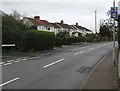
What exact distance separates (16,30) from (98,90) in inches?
649

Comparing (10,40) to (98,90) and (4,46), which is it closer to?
(4,46)

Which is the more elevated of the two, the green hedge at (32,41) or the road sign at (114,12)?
the road sign at (114,12)

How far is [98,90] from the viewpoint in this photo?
254 inches

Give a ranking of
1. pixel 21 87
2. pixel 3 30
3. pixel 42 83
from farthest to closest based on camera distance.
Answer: pixel 3 30 < pixel 42 83 < pixel 21 87

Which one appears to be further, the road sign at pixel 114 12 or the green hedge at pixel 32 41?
the green hedge at pixel 32 41

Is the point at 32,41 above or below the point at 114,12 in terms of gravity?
below

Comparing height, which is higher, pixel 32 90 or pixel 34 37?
pixel 34 37

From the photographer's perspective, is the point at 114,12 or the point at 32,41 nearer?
the point at 114,12

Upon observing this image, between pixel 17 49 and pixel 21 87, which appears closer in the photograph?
pixel 21 87

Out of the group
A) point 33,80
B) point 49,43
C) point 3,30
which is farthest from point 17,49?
point 33,80

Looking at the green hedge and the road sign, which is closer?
the road sign

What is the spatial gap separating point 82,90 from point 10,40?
16.4 meters

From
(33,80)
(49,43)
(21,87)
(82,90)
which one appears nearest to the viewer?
(82,90)

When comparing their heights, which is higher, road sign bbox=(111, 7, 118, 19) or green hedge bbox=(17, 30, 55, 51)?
road sign bbox=(111, 7, 118, 19)
